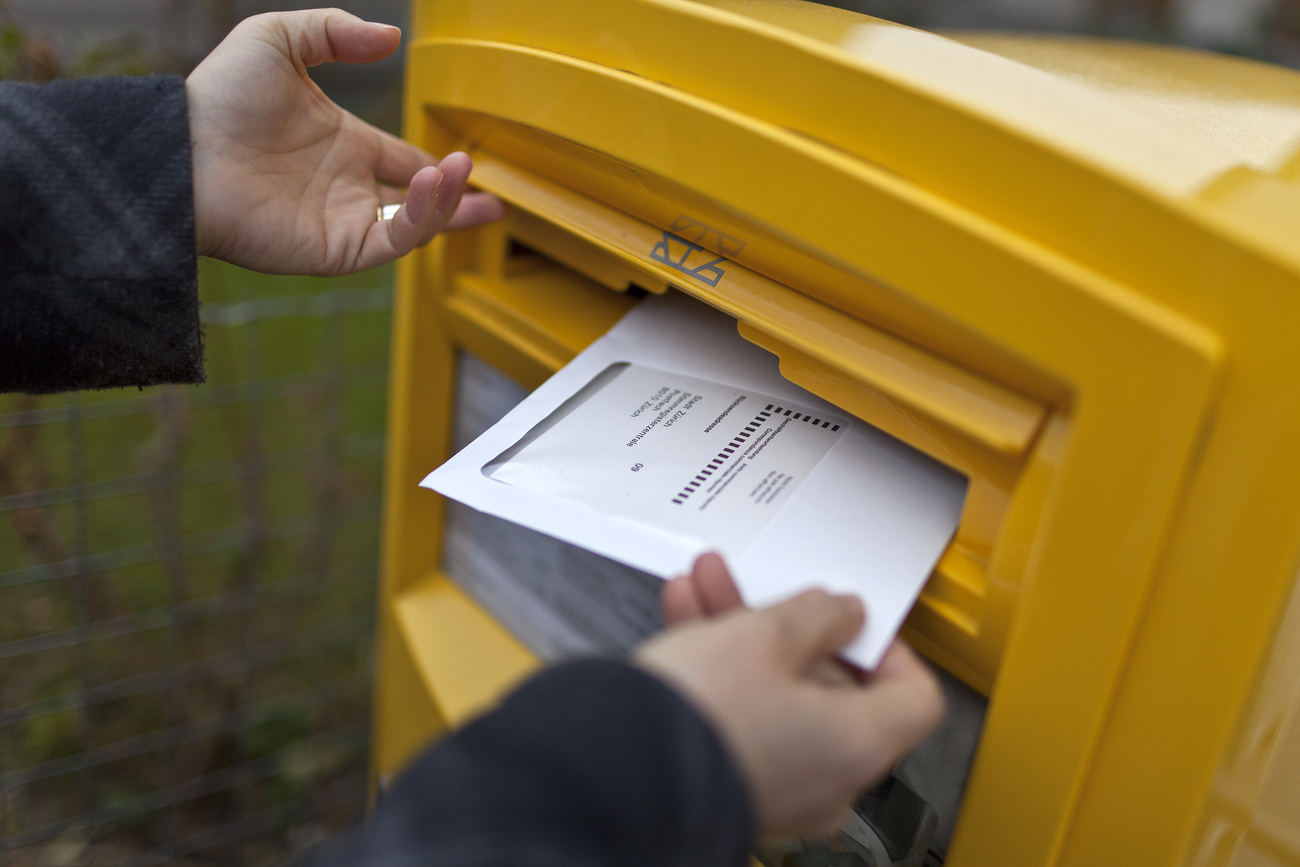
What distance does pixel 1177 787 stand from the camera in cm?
61

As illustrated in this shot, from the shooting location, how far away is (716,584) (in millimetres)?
648

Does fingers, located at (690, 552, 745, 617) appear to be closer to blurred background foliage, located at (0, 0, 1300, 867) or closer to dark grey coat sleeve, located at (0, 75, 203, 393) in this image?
dark grey coat sleeve, located at (0, 75, 203, 393)

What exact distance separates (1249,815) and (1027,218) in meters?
0.47

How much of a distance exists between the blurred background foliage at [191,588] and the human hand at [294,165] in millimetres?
488

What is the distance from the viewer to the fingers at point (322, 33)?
3.44 ft

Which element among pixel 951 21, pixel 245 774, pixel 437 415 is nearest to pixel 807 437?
pixel 437 415

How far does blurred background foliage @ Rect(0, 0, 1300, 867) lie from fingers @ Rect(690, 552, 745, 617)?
3.91 feet

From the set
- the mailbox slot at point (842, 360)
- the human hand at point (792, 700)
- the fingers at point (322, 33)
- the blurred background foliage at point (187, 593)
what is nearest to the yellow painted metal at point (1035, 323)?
the mailbox slot at point (842, 360)

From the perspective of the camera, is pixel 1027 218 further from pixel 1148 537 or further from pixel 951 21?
pixel 951 21

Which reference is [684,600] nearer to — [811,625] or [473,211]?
[811,625]

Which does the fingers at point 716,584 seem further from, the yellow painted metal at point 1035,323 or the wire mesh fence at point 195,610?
the wire mesh fence at point 195,610

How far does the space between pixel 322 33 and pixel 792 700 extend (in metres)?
0.94

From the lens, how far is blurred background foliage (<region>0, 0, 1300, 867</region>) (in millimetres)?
1612

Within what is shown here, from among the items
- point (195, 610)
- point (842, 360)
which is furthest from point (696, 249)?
point (195, 610)
